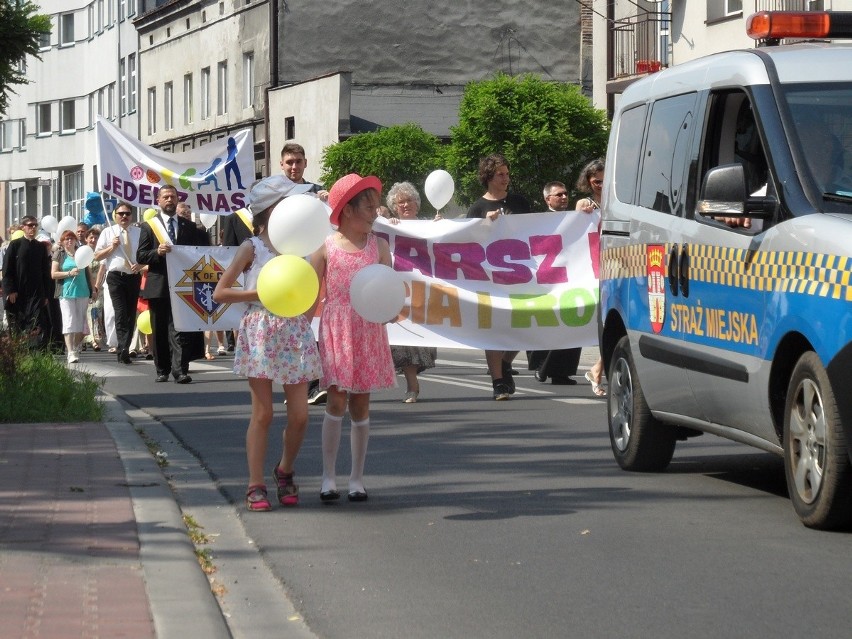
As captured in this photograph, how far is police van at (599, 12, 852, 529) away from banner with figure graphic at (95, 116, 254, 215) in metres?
11.6

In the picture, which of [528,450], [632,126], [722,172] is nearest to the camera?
[722,172]

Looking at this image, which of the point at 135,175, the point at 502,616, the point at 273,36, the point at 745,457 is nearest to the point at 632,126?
the point at 745,457

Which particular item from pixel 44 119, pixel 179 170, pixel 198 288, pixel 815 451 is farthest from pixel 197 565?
pixel 44 119

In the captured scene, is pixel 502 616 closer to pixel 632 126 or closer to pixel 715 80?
pixel 715 80

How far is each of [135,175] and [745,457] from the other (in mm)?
11985

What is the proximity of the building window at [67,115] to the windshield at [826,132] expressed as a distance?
2857 inches

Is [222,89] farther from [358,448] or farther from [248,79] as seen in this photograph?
[358,448]

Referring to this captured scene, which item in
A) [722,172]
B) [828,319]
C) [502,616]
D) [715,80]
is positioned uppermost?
[715,80]

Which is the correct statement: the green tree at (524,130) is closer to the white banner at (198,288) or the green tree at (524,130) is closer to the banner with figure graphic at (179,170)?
the banner with figure graphic at (179,170)

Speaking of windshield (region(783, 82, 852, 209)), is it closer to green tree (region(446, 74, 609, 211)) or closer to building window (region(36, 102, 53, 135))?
green tree (region(446, 74, 609, 211))

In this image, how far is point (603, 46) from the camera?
39812mm

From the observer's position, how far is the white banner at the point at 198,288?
1792cm

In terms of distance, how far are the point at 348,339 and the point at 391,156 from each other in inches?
1335

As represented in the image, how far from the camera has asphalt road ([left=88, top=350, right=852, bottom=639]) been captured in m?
5.87
